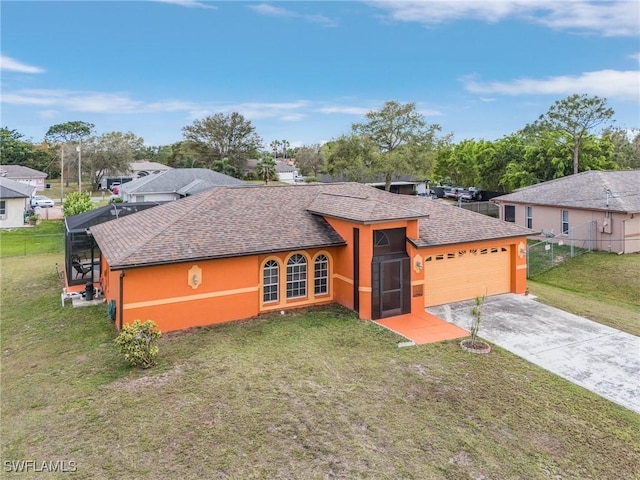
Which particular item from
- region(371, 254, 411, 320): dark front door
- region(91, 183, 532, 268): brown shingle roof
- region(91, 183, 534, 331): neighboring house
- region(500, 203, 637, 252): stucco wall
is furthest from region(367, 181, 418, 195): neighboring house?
region(371, 254, 411, 320): dark front door

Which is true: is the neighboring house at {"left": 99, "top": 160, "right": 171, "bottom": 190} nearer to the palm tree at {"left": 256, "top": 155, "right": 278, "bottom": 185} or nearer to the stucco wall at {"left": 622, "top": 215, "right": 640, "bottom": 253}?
the palm tree at {"left": 256, "top": 155, "right": 278, "bottom": 185}

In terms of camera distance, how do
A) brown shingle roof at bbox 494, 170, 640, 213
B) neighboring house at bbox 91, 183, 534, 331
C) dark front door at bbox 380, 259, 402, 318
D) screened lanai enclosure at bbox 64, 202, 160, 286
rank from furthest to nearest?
brown shingle roof at bbox 494, 170, 640, 213, screened lanai enclosure at bbox 64, 202, 160, 286, dark front door at bbox 380, 259, 402, 318, neighboring house at bbox 91, 183, 534, 331

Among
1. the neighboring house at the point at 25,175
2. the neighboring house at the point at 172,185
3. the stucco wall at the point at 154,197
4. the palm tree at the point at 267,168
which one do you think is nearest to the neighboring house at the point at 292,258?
the neighboring house at the point at 172,185

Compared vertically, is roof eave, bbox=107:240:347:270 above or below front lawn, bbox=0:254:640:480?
above

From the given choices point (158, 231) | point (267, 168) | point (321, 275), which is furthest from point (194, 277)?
point (267, 168)

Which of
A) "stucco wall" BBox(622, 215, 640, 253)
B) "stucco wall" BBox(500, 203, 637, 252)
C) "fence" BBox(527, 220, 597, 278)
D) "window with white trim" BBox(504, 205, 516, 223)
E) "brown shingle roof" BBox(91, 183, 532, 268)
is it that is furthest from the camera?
"window with white trim" BBox(504, 205, 516, 223)
